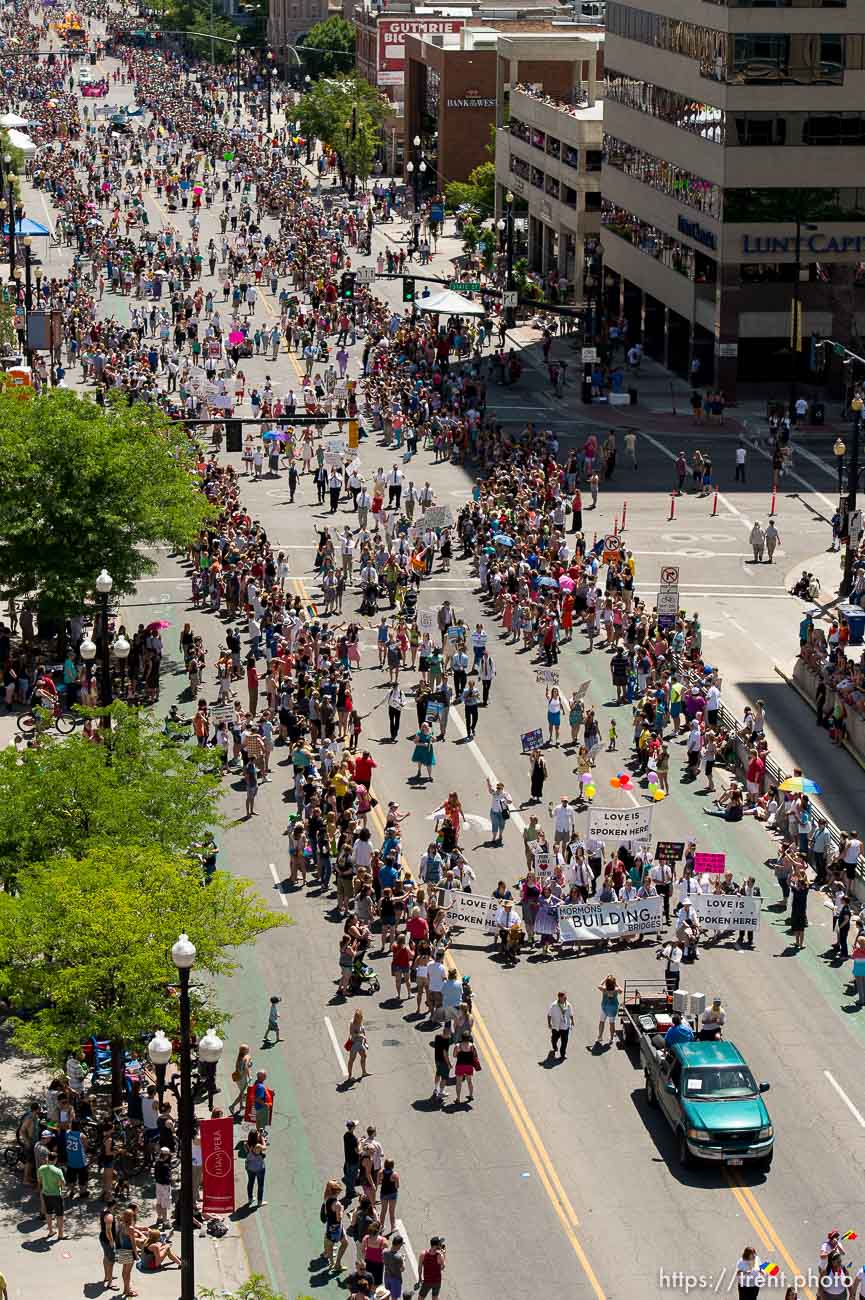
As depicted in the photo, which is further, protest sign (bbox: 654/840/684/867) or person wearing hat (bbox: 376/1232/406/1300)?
protest sign (bbox: 654/840/684/867)

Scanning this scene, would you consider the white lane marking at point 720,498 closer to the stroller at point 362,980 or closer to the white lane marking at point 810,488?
the white lane marking at point 810,488

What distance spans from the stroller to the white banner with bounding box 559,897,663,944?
3492mm

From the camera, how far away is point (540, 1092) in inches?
1369

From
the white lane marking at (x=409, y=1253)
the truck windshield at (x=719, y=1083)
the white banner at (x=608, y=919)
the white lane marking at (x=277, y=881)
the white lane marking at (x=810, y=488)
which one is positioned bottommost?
the white lane marking at (x=810, y=488)

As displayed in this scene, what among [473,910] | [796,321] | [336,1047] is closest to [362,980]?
[336,1047]

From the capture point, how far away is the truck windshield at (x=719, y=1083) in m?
32.5

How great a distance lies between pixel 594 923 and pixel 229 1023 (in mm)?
6463

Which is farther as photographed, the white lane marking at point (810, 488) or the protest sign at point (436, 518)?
the white lane marking at point (810, 488)

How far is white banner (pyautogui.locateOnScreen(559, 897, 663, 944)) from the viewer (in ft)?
129

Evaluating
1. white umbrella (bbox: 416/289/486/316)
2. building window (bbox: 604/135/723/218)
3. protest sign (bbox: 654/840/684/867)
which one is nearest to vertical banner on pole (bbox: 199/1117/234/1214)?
protest sign (bbox: 654/840/684/867)

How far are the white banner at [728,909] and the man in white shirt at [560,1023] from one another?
4.42 metres

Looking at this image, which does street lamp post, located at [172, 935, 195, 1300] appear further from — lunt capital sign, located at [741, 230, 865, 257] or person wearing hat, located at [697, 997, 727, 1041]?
lunt capital sign, located at [741, 230, 865, 257]

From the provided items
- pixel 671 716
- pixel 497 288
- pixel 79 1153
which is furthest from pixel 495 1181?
pixel 497 288

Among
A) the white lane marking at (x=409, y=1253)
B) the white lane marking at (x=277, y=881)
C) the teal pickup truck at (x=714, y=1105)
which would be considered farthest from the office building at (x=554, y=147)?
the white lane marking at (x=409, y=1253)
